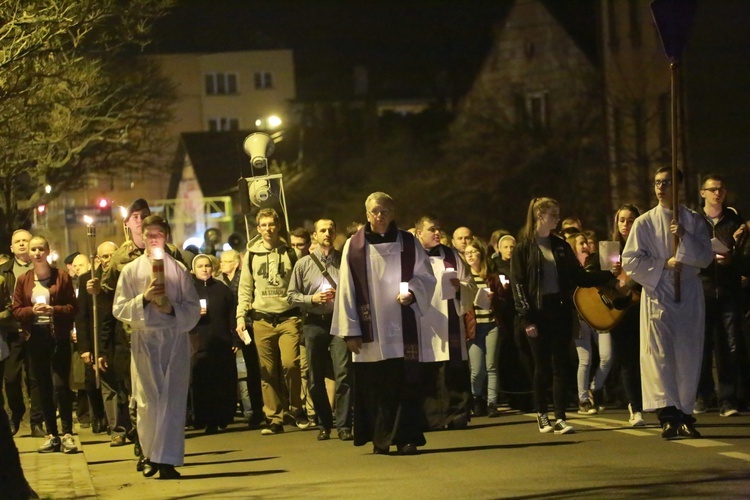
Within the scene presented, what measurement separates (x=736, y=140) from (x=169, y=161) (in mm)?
47586

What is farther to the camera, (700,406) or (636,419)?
(700,406)

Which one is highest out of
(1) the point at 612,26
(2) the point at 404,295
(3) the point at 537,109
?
(1) the point at 612,26

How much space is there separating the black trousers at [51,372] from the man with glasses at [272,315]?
186cm

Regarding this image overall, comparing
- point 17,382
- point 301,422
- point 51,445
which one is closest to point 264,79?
point 17,382

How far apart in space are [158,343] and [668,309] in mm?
4219

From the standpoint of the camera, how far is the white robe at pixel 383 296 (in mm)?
13016

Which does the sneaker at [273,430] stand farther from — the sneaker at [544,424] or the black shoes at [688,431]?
the black shoes at [688,431]

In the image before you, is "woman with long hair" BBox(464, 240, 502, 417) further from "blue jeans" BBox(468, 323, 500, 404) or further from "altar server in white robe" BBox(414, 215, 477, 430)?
"altar server in white robe" BBox(414, 215, 477, 430)

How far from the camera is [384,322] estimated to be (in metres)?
13.0

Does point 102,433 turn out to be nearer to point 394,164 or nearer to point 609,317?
point 609,317

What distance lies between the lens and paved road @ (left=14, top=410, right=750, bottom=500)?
34.0 ft

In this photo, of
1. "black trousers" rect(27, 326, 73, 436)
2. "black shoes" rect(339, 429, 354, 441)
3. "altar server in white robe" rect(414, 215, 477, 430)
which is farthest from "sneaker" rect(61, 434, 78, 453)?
"altar server in white robe" rect(414, 215, 477, 430)

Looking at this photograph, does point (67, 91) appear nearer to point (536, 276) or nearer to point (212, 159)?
point (536, 276)

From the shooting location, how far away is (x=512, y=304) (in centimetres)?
1828
